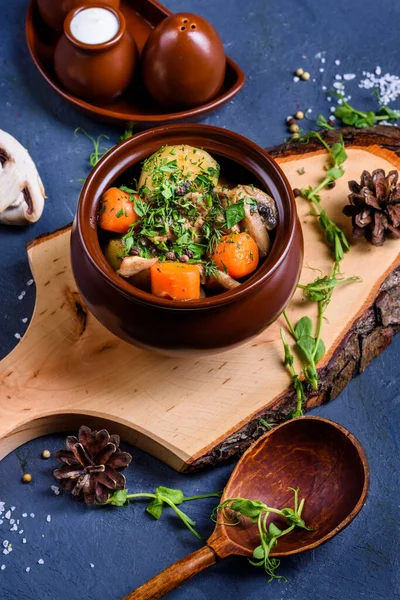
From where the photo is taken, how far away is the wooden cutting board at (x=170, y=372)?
2475 millimetres

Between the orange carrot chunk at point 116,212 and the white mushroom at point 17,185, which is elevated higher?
Answer: the orange carrot chunk at point 116,212

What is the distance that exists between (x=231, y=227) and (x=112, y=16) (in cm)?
104

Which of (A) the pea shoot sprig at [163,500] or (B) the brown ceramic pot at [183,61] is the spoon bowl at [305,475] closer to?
(A) the pea shoot sprig at [163,500]

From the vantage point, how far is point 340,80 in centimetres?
319

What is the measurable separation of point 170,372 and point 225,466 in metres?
0.33

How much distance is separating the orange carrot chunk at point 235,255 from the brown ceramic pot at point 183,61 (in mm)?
845

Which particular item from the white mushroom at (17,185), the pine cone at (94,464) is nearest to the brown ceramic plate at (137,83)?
the white mushroom at (17,185)

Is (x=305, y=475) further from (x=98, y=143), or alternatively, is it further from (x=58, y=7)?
(x=58, y=7)

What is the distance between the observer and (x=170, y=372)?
254 cm

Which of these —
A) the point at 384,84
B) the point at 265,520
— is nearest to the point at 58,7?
the point at 384,84

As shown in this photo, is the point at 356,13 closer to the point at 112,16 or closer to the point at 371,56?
the point at 371,56

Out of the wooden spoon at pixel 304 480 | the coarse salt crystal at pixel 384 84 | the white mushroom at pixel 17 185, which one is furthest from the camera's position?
the coarse salt crystal at pixel 384 84

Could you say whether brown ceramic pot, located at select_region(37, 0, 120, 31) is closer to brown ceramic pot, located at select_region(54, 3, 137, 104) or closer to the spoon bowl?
brown ceramic pot, located at select_region(54, 3, 137, 104)

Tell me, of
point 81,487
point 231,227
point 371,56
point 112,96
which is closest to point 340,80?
point 371,56
